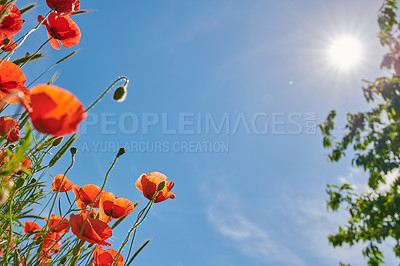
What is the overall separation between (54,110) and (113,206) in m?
0.69

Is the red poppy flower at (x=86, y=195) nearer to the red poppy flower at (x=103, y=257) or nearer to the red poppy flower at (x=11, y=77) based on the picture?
the red poppy flower at (x=103, y=257)

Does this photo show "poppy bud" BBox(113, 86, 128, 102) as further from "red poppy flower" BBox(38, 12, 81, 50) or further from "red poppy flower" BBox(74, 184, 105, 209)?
"red poppy flower" BBox(38, 12, 81, 50)

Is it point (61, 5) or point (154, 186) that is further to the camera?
point (61, 5)

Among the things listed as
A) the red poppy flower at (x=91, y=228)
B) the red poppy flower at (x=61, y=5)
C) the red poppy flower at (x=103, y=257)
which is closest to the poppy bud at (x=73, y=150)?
the red poppy flower at (x=91, y=228)

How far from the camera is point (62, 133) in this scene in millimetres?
440

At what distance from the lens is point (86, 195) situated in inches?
43.6

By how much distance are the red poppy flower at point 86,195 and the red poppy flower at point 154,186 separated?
15 cm

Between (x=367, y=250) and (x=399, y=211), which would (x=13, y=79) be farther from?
(x=367, y=250)

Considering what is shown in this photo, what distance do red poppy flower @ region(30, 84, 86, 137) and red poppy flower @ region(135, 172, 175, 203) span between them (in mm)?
683

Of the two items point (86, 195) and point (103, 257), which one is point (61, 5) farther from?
point (103, 257)

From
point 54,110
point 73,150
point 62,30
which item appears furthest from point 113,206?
point 62,30

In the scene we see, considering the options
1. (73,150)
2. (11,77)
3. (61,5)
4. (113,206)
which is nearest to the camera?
(11,77)

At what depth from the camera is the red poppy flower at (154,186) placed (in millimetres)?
1108

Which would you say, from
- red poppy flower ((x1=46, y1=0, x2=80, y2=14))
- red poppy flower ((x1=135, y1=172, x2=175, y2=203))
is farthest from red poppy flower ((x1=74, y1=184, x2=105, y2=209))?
red poppy flower ((x1=46, y1=0, x2=80, y2=14))
